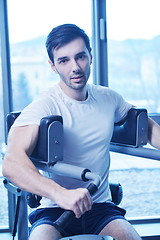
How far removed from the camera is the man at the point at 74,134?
1.34m

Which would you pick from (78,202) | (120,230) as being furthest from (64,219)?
(120,230)

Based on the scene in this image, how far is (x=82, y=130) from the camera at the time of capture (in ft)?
5.14

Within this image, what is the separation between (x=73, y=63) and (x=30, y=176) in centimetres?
56

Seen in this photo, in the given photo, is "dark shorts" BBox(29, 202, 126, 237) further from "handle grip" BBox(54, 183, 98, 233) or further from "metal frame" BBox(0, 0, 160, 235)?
"metal frame" BBox(0, 0, 160, 235)

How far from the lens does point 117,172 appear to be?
2994 mm

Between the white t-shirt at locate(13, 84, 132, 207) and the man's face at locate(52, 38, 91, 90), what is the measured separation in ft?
0.33

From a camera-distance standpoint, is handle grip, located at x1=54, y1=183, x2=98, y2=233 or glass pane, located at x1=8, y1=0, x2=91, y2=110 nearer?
handle grip, located at x1=54, y1=183, x2=98, y2=233

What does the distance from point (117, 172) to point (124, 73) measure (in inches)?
37.6

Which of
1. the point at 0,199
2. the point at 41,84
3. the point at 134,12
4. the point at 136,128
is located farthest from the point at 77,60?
the point at 0,199

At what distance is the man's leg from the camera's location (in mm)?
1387

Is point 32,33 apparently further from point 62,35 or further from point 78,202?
point 78,202

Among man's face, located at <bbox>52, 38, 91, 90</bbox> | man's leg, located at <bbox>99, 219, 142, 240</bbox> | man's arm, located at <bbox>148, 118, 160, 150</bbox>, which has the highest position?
man's face, located at <bbox>52, 38, 91, 90</bbox>

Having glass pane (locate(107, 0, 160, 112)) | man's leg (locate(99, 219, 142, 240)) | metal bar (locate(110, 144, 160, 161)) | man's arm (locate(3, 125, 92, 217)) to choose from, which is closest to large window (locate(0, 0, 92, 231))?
glass pane (locate(107, 0, 160, 112))

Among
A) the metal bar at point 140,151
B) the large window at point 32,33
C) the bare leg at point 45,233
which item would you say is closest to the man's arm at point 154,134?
the metal bar at point 140,151
